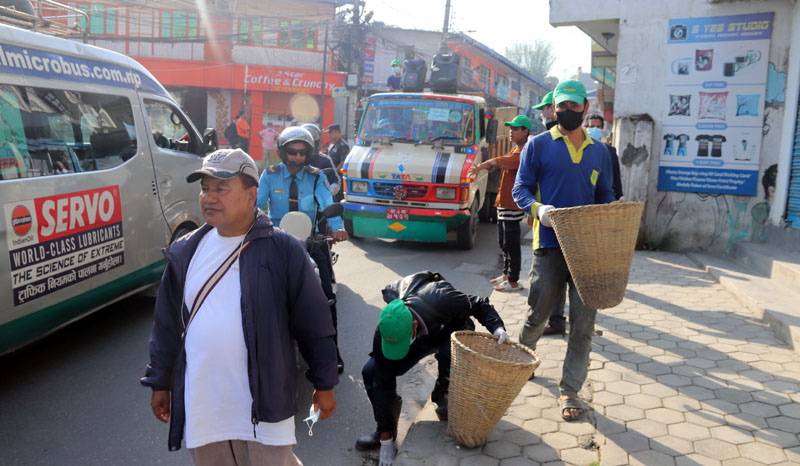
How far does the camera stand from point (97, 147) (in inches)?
184

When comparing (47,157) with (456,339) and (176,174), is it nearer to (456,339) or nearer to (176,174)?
(176,174)

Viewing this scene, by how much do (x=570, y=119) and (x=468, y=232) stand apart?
5.32 m

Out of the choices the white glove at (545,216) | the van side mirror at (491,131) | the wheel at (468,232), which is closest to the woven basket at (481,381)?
the white glove at (545,216)

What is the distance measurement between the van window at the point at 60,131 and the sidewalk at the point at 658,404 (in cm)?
297

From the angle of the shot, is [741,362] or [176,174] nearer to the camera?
[741,362]

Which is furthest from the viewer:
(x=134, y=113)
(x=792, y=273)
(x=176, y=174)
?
(x=792, y=273)

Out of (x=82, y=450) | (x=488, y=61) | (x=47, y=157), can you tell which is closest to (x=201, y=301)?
(x=82, y=450)

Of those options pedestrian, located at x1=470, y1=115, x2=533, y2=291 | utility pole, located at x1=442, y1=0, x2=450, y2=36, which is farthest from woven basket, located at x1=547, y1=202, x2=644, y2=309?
utility pole, located at x1=442, y1=0, x2=450, y2=36

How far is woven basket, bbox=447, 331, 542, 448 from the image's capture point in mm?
2889

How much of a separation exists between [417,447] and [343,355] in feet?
5.57

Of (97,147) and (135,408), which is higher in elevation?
(97,147)

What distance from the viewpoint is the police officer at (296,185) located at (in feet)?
15.1

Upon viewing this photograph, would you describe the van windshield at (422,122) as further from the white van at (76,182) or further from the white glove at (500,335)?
the white glove at (500,335)

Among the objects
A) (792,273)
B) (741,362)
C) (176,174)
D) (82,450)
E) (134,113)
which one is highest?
(134,113)
